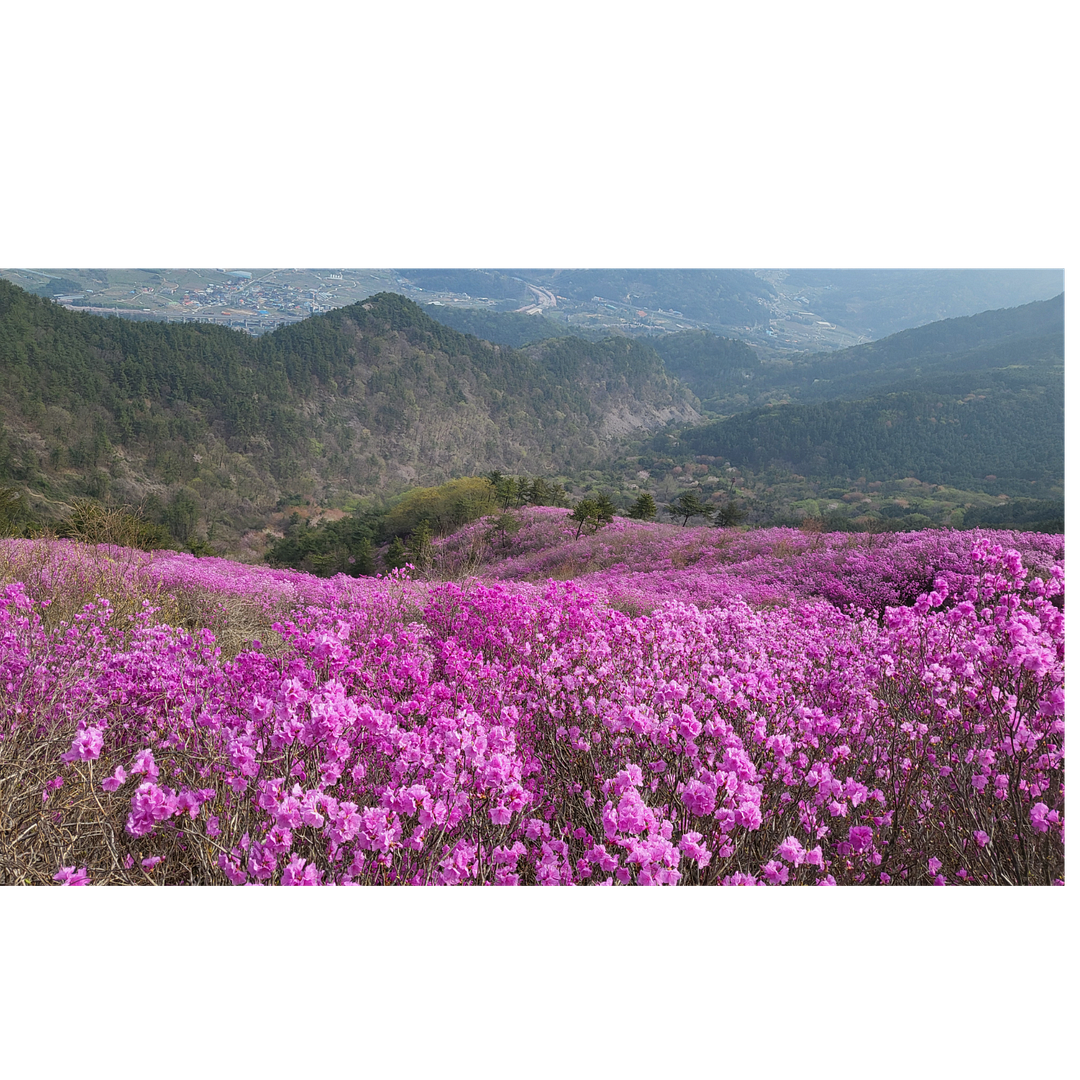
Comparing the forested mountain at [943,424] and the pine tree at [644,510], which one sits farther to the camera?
the forested mountain at [943,424]

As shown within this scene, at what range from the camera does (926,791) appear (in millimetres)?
1945

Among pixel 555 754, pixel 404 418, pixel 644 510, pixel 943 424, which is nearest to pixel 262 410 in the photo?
pixel 404 418

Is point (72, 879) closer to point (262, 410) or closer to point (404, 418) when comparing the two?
point (262, 410)

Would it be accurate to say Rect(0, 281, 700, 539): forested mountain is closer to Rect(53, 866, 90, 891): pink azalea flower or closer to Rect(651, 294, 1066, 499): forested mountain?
Rect(651, 294, 1066, 499): forested mountain

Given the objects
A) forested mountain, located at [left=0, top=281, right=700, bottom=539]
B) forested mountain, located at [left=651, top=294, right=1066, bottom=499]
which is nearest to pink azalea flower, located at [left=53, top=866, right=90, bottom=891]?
forested mountain, located at [left=0, top=281, right=700, bottom=539]

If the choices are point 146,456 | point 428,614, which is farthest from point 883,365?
point 428,614

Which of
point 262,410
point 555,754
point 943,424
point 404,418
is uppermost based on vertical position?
point 943,424

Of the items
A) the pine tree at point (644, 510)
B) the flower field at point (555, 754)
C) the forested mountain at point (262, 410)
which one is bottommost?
the flower field at point (555, 754)

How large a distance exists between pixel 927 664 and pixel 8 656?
13.2 feet

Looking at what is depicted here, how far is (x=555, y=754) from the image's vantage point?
2.21 metres

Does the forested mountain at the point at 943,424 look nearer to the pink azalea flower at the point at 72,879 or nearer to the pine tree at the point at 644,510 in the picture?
the pine tree at the point at 644,510

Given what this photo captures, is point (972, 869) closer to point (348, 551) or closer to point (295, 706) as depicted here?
point (295, 706)

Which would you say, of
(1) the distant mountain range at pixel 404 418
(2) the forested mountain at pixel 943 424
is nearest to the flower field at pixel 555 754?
(1) the distant mountain range at pixel 404 418

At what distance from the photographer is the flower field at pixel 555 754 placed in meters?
1.56
